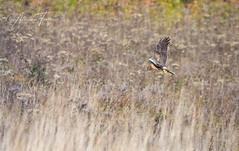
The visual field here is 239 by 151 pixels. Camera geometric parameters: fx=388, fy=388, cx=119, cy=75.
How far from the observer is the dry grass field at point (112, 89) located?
4.10 meters

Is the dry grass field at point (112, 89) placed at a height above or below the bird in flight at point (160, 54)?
below

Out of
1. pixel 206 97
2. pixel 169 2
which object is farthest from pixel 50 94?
pixel 169 2

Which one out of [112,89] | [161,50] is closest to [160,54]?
[161,50]

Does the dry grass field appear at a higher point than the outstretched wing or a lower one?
lower

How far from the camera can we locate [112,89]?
543 cm

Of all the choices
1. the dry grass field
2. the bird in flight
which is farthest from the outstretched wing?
the dry grass field

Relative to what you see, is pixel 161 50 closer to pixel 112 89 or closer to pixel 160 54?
pixel 160 54

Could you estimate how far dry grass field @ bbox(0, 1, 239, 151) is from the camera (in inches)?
161

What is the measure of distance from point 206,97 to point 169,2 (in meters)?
Result: 5.16

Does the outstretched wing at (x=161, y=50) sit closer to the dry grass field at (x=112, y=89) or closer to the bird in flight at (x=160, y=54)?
the bird in flight at (x=160, y=54)

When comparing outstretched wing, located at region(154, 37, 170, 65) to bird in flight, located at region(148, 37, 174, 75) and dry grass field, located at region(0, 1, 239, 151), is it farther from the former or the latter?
dry grass field, located at region(0, 1, 239, 151)

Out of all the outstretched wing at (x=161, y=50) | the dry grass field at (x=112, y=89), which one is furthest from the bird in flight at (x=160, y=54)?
the dry grass field at (x=112, y=89)

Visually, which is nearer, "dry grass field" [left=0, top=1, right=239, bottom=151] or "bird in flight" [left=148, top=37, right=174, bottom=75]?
"dry grass field" [left=0, top=1, right=239, bottom=151]

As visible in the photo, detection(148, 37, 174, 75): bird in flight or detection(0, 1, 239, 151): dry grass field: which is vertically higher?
detection(148, 37, 174, 75): bird in flight
